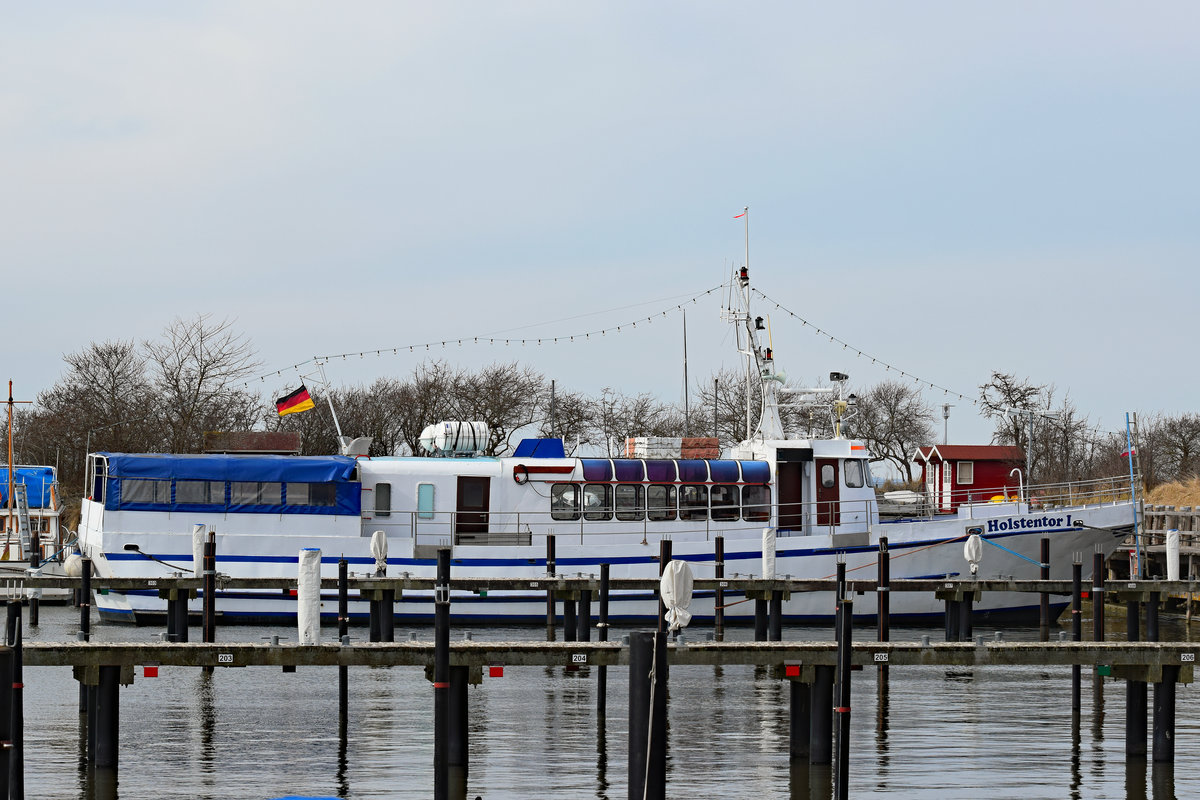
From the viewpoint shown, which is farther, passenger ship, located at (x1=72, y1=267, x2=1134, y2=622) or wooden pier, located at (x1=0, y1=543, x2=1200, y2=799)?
passenger ship, located at (x1=72, y1=267, x2=1134, y2=622)

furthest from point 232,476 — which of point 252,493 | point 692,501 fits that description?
point 692,501

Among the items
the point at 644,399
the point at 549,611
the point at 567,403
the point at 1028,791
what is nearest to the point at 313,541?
the point at 549,611

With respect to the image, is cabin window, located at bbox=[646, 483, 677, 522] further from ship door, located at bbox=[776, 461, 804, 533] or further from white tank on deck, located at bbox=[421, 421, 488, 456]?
white tank on deck, located at bbox=[421, 421, 488, 456]

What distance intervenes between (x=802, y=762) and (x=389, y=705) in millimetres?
7207

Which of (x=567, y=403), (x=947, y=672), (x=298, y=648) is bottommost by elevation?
(x=947, y=672)

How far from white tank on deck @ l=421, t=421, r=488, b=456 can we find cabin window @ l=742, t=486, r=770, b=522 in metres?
5.86

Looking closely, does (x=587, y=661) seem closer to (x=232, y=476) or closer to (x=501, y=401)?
(x=232, y=476)

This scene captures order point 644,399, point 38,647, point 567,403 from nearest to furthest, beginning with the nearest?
point 38,647 → point 567,403 → point 644,399

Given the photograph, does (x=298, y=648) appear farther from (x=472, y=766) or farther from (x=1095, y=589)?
(x=1095, y=589)

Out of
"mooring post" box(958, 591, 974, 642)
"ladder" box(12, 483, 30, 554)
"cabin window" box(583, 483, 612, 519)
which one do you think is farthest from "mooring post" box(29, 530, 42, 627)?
"mooring post" box(958, 591, 974, 642)

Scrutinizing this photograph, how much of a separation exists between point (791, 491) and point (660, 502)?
9.78ft

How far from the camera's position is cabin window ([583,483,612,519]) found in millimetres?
30406

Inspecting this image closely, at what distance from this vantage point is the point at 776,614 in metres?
24.6

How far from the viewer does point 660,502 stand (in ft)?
101
